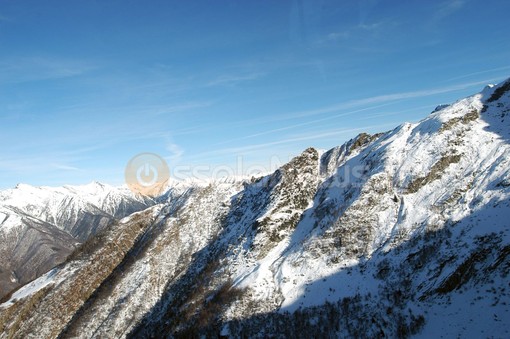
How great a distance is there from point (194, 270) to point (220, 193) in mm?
23202

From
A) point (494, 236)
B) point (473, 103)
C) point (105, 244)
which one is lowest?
point (494, 236)

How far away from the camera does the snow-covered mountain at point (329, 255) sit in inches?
1202

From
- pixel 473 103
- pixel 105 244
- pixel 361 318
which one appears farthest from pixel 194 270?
pixel 473 103

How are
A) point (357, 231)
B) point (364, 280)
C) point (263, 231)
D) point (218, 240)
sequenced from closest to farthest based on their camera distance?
point (364, 280) < point (357, 231) < point (263, 231) < point (218, 240)

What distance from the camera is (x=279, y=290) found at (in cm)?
4059

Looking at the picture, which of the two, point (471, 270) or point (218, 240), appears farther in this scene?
point (218, 240)

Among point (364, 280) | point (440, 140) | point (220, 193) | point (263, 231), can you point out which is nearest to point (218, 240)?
point (263, 231)

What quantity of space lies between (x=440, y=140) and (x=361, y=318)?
3178 centimetres

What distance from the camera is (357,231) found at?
144ft

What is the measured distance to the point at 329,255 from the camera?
42719 mm

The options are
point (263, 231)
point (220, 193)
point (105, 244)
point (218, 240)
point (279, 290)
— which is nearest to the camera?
point (279, 290)

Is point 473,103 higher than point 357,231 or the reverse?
higher

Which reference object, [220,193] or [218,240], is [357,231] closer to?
[218,240]

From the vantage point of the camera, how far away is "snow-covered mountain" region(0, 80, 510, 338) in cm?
3053
